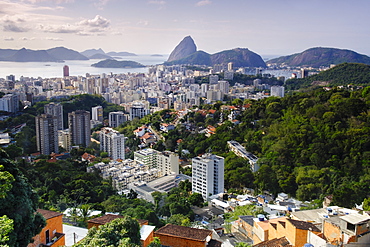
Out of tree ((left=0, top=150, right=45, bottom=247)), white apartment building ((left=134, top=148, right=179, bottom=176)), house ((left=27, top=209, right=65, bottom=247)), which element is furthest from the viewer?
white apartment building ((left=134, top=148, right=179, bottom=176))

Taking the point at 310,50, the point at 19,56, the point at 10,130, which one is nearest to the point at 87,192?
the point at 10,130

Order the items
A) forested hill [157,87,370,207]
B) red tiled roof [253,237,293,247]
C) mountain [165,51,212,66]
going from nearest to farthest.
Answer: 1. red tiled roof [253,237,293,247]
2. forested hill [157,87,370,207]
3. mountain [165,51,212,66]

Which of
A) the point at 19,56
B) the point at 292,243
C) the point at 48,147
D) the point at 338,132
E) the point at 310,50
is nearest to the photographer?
the point at 292,243

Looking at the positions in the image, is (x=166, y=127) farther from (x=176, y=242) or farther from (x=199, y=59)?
(x=199, y=59)

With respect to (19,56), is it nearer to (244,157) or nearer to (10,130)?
(10,130)

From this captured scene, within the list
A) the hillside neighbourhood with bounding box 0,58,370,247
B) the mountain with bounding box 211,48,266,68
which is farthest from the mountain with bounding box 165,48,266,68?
the hillside neighbourhood with bounding box 0,58,370,247

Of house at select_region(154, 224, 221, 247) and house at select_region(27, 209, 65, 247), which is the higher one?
house at select_region(27, 209, 65, 247)

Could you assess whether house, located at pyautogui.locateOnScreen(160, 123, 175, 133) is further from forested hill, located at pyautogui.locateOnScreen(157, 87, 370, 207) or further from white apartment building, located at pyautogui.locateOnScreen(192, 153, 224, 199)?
white apartment building, located at pyautogui.locateOnScreen(192, 153, 224, 199)

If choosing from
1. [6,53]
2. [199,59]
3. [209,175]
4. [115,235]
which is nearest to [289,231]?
[115,235]
